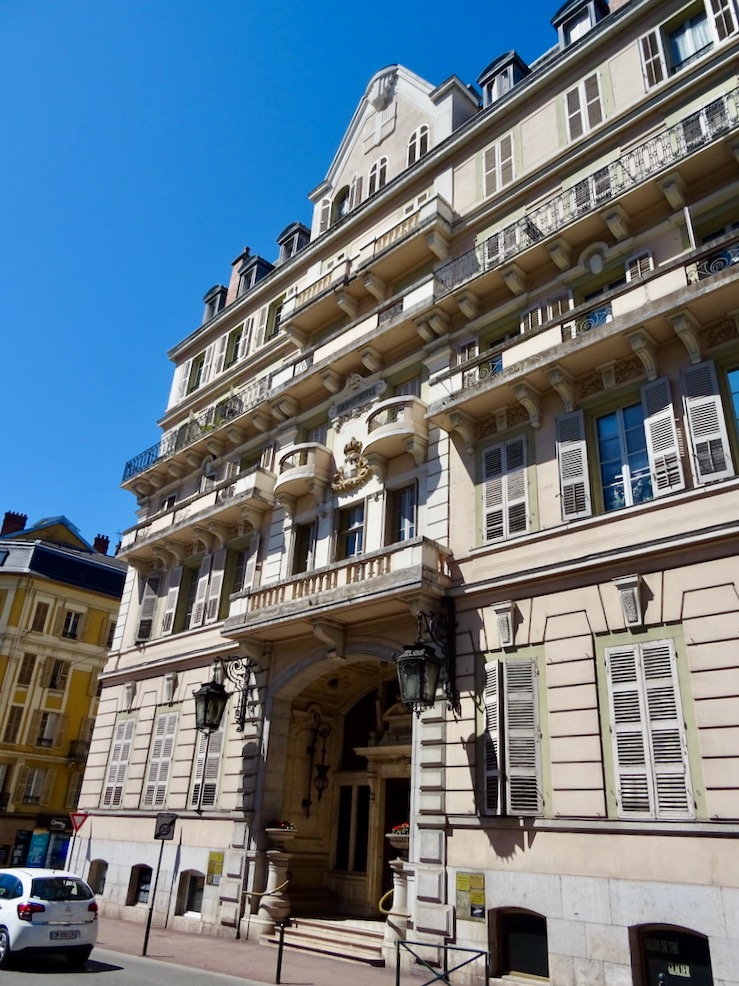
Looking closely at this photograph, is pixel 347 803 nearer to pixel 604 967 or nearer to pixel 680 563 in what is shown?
pixel 604 967

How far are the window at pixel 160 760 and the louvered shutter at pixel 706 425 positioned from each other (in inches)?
595

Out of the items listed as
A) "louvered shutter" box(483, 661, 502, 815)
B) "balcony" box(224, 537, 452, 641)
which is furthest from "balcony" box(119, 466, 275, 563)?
"louvered shutter" box(483, 661, 502, 815)

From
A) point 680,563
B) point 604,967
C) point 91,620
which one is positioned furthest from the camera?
point 91,620

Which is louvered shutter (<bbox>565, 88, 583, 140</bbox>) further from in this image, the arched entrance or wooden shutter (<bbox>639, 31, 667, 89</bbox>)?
the arched entrance

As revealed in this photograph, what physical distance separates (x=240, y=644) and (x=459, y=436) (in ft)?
24.1

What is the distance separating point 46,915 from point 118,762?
1044 cm

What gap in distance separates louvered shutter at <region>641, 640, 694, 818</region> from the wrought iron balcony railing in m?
9.22

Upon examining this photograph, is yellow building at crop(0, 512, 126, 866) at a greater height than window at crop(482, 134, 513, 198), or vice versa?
window at crop(482, 134, 513, 198)

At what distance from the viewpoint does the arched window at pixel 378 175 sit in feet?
77.6

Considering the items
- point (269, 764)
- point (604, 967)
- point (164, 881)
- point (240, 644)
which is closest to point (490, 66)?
point (240, 644)

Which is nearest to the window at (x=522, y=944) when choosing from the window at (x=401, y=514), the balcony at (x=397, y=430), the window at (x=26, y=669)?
the window at (x=401, y=514)

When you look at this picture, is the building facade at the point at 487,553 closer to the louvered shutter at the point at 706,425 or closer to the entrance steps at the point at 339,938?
the louvered shutter at the point at 706,425

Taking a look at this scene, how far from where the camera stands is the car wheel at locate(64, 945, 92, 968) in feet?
38.3

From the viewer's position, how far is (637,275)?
47.6ft
